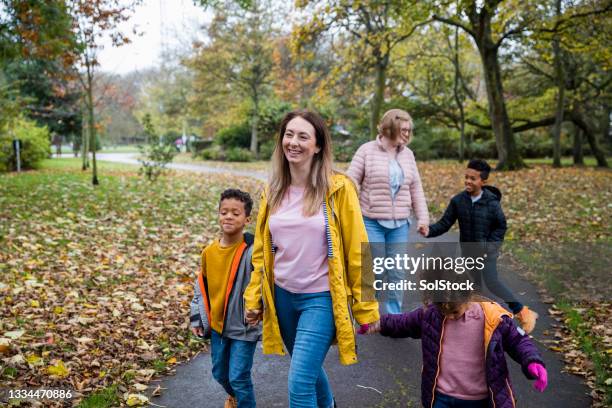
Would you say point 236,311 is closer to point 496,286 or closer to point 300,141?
point 300,141

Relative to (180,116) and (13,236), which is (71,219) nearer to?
(13,236)

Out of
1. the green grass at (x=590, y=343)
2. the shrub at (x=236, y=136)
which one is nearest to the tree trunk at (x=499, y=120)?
the green grass at (x=590, y=343)

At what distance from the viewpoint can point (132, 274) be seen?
Result: 755 centimetres

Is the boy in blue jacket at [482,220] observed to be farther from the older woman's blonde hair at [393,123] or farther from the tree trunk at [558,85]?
the tree trunk at [558,85]

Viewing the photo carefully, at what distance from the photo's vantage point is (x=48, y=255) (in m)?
8.01

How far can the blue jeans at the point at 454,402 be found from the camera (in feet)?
9.00

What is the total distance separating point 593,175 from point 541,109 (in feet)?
26.4

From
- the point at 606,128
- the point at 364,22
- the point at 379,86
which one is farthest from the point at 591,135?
the point at 364,22

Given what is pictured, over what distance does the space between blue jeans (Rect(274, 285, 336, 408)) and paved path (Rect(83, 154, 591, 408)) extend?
50.8 inches

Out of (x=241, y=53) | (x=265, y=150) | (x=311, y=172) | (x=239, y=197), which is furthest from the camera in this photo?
(x=265, y=150)

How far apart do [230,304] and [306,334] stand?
756 millimetres

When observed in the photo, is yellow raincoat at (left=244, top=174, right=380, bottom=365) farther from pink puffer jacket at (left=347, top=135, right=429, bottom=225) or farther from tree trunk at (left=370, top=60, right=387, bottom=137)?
tree trunk at (left=370, top=60, right=387, bottom=137)

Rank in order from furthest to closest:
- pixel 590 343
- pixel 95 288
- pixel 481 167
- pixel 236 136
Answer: pixel 236 136
pixel 95 288
pixel 590 343
pixel 481 167

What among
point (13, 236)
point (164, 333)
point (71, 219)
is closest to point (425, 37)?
point (71, 219)
